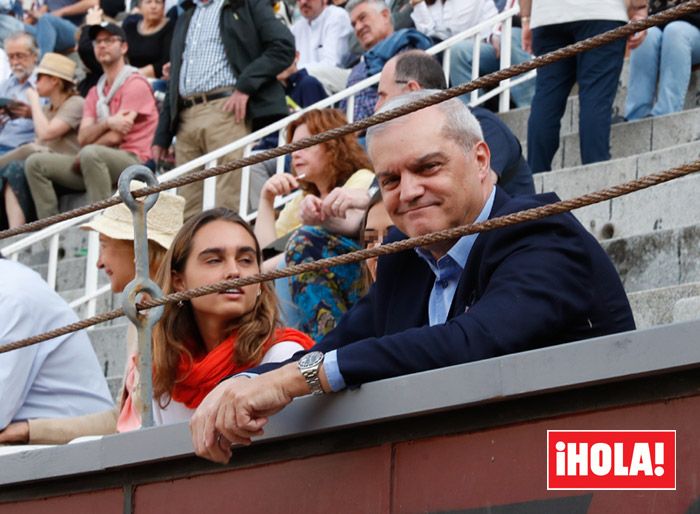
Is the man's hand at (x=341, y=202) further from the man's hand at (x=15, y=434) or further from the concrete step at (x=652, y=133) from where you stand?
the concrete step at (x=652, y=133)

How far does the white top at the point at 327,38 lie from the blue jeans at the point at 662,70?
3207 millimetres

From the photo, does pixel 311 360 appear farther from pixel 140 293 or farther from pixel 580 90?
pixel 580 90

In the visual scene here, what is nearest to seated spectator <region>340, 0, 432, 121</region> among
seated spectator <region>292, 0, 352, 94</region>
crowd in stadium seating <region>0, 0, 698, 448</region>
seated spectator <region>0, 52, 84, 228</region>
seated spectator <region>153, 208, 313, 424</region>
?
crowd in stadium seating <region>0, 0, 698, 448</region>

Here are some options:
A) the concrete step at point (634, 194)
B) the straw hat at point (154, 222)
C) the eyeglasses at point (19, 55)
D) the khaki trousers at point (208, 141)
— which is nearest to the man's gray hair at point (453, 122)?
the straw hat at point (154, 222)

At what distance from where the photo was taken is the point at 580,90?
7754mm

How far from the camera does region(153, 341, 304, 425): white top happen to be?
4.66m

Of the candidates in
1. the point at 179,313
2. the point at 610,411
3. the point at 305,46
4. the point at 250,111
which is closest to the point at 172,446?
the point at 179,313

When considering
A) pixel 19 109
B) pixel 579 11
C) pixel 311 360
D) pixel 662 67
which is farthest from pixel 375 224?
pixel 19 109

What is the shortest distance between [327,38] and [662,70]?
11.7 ft

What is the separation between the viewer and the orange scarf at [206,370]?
4637 mm

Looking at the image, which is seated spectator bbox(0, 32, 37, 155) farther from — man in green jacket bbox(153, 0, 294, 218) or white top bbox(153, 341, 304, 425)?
white top bbox(153, 341, 304, 425)

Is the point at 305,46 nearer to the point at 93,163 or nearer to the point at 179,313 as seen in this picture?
the point at 93,163

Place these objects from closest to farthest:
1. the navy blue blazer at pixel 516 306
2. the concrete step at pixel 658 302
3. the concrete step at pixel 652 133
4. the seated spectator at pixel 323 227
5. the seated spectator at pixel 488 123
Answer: the navy blue blazer at pixel 516 306, the concrete step at pixel 658 302, the seated spectator at pixel 488 123, the seated spectator at pixel 323 227, the concrete step at pixel 652 133

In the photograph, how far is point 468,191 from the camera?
3.85 meters
